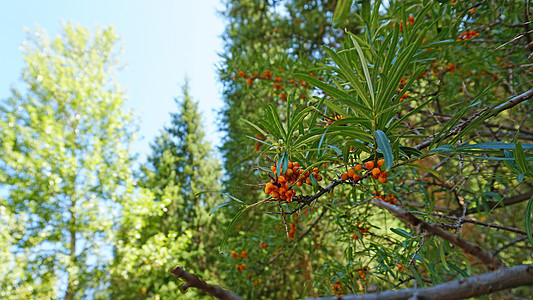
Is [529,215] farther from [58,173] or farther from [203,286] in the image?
[58,173]

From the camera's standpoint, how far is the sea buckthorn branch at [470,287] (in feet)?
0.81

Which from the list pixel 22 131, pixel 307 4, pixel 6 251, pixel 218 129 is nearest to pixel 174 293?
pixel 6 251

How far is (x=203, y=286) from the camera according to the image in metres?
0.30

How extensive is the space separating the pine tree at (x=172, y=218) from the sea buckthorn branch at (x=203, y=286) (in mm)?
5020

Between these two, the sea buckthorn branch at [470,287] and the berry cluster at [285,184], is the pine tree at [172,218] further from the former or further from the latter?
the sea buckthorn branch at [470,287]

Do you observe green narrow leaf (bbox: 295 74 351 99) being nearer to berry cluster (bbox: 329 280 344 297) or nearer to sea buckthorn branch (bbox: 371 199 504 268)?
sea buckthorn branch (bbox: 371 199 504 268)

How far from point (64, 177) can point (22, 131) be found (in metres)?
1.07

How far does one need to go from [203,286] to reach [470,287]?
240 mm

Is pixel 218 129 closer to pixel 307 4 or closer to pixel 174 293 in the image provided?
pixel 307 4

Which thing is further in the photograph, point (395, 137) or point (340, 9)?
point (395, 137)

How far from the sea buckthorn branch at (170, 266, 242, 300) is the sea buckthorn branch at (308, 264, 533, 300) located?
90 millimetres

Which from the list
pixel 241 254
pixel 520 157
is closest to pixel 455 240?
pixel 520 157

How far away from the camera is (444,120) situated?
1717mm

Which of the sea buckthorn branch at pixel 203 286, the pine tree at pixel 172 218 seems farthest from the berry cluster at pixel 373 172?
the pine tree at pixel 172 218
